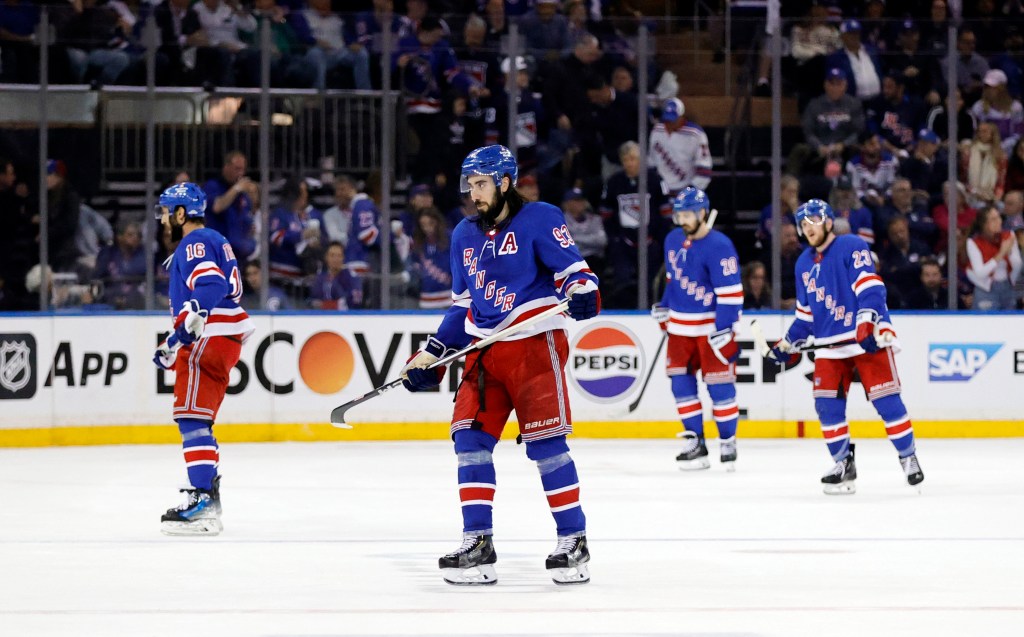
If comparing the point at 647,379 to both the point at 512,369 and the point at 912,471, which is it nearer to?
the point at 912,471

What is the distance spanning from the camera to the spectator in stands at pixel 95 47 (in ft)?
37.9

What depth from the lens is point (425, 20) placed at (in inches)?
476

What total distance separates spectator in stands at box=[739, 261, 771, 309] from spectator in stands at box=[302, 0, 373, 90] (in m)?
3.03

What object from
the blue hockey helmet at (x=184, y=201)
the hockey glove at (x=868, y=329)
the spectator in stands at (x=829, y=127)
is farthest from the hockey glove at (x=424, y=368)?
the spectator in stands at (x=829, y=127)

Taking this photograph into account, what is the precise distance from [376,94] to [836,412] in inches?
184

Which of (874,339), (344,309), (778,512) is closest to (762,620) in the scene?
(778,512)

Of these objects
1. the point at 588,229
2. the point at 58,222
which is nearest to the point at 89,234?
the point at 58,222

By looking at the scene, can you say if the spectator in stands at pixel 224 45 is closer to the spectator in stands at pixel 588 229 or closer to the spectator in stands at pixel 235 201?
the spectator in stands at pixel 235 201

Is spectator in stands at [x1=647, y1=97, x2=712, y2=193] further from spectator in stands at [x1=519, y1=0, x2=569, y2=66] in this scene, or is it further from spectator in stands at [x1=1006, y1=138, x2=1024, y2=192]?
spectator in stands at [x1=1006, y1=138, x2=1024, y2=192]

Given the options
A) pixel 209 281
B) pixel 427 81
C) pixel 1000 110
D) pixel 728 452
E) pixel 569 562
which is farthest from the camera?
pixel 1000 110

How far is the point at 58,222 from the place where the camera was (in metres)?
11.4

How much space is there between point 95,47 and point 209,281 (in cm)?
511

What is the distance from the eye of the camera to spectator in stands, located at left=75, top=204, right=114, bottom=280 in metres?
11.4

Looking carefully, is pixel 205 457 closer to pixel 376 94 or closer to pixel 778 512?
pixel 778 512
